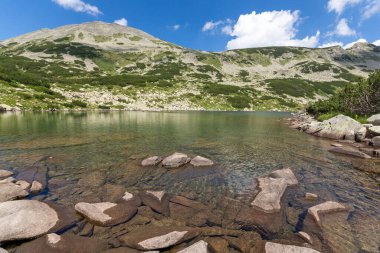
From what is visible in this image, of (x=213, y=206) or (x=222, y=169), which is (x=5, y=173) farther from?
(x=222, y=169)

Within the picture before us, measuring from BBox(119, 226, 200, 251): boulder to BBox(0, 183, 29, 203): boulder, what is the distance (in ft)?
19.5

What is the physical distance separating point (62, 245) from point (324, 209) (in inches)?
394

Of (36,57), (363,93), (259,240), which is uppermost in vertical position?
(36,57)

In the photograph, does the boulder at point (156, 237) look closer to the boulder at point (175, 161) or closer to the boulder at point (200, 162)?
the boulder at point (175, 161)

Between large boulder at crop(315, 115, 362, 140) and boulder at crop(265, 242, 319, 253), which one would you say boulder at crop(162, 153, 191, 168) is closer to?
boulder at crop(265, 242, 319, 253)

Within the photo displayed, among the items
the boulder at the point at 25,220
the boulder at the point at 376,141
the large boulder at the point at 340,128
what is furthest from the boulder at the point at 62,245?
the large boulder at the point at 340,128

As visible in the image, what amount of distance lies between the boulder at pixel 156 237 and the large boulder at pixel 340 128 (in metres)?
28.6

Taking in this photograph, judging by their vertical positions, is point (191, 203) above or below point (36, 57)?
below

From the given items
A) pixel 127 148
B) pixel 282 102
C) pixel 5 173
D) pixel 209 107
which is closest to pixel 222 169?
pixel 127 148

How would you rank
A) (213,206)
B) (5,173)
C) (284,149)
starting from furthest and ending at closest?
(284,149) → (5,173) → (213,206)

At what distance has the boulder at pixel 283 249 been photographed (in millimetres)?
7219

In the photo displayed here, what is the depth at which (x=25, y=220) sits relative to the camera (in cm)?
829

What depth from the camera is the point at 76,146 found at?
22.4m

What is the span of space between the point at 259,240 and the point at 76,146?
757 inches
